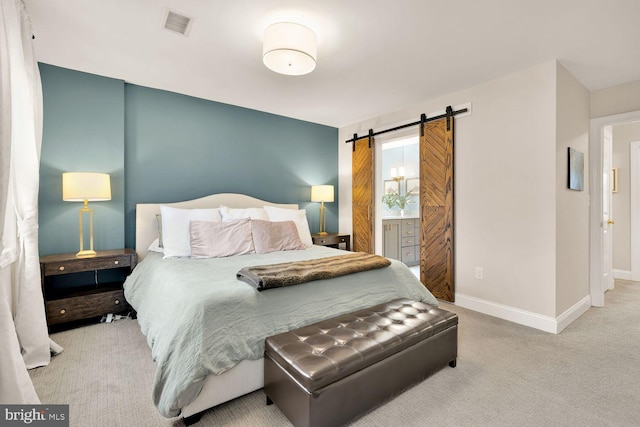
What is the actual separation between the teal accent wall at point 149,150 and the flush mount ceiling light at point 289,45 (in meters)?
1.91

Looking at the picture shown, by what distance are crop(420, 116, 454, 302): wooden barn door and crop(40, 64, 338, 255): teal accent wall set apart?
177 cm

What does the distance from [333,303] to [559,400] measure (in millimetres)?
1409

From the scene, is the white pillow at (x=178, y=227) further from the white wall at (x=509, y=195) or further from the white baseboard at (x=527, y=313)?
the white baseboard at (x=527, y=313)

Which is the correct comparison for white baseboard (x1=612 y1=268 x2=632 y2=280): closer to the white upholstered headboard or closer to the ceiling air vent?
the white upholstered headboard

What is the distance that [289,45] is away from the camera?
2041mm

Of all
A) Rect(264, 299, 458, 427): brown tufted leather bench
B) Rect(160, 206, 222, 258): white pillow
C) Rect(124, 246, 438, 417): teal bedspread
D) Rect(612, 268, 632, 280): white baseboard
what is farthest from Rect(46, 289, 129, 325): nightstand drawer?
Rect(612, 268, 632, 280): white baseboard

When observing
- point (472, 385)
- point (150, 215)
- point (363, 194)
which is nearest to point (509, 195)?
point (472, 385)

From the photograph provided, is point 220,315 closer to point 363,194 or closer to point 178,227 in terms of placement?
point 178,227

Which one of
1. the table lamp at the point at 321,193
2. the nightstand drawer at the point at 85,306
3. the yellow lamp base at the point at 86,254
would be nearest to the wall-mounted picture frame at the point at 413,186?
the table lamp at the point at 321,193

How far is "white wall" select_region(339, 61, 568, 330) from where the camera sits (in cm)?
274

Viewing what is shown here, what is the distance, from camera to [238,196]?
153 inches

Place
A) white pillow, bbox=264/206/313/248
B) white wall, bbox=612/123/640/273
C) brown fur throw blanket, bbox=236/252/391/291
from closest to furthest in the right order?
brown fur throw blanket, bbox=236/252/391/291
white pillow, bbox=264/206/313/248
white wall, bbox=612/123/640/273

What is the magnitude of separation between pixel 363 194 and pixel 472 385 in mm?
3078

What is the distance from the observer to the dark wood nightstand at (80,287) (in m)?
2.59
